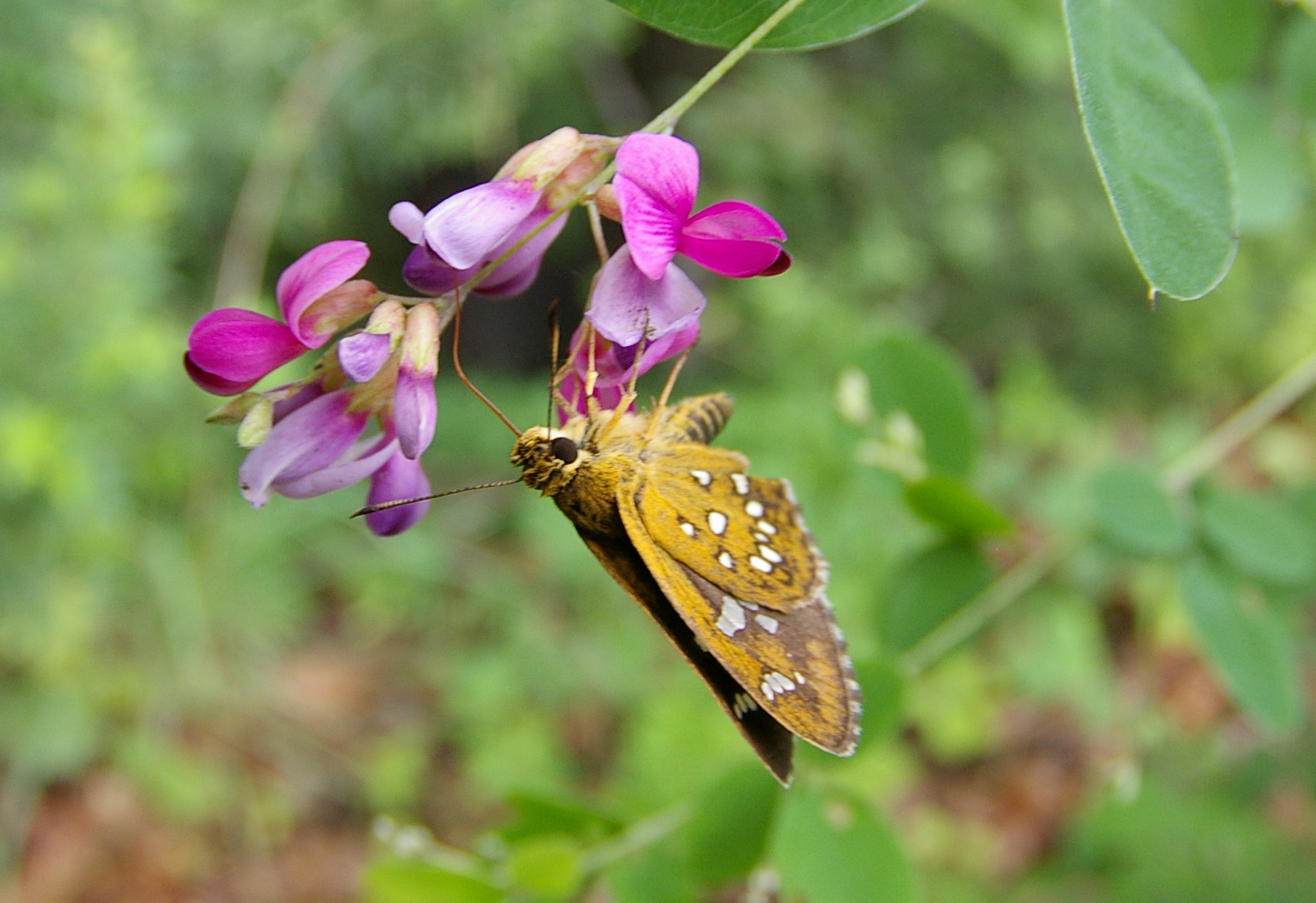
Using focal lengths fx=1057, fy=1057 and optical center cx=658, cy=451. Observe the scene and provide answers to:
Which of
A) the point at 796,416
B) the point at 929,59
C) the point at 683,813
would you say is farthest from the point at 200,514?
the point at 929,59

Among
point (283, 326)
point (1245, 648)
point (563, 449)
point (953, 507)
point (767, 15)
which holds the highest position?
point (767, 15)

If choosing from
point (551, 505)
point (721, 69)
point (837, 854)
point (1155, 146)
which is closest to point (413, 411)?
point (721, 69)

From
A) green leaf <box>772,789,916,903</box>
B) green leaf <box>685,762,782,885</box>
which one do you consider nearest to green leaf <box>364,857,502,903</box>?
green leaf <box>685,762,782,885</box>

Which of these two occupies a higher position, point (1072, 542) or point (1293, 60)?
point (1293, 60)

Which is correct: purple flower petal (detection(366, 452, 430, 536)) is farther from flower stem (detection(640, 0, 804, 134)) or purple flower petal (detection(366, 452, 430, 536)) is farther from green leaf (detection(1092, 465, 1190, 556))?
green leaf (detection(1092, 465, 1190, 556))

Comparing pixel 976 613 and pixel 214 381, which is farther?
pixel 976 613

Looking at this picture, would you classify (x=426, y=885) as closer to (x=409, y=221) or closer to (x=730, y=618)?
A: (x=730, y=618)

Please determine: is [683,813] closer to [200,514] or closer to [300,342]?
[300,342]
